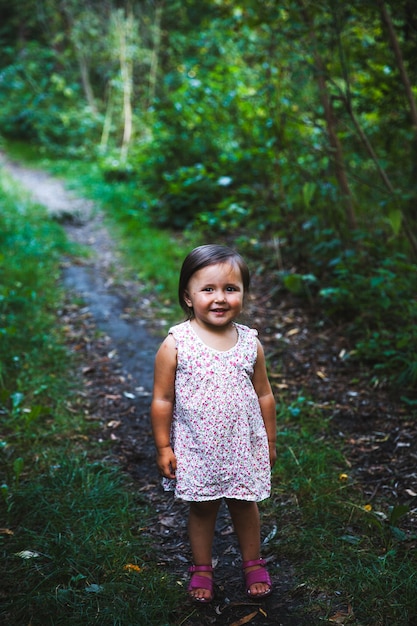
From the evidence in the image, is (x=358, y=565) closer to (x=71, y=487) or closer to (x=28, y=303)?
(x=71, y=487)

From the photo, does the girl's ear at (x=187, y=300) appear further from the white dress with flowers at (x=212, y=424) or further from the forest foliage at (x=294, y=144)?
the forest foliage at (x=294, y=144)

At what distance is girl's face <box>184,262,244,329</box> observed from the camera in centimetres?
212

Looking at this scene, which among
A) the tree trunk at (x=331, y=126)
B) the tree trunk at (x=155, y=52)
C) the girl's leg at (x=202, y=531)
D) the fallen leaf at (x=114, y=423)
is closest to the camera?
the girl's leg at (x=202, y=531)

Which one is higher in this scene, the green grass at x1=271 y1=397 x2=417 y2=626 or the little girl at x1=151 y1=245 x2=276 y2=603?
the little girl at x1=151 y1=245 x2=276 y2=603

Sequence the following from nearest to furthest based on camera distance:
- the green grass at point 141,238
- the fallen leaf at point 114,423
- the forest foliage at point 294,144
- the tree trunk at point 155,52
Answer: the fallen leaf at point 114,423, the forest foliage at point 294,144, the green grass at point 141,238, the tree trunk at point 155,52

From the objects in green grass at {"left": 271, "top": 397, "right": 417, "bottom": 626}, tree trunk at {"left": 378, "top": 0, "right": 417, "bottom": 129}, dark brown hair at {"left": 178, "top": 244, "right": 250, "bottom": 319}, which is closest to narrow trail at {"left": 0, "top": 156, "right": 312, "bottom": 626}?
green grass at {"left": 271, "top": 397, "right": 417, "bottom": 626}

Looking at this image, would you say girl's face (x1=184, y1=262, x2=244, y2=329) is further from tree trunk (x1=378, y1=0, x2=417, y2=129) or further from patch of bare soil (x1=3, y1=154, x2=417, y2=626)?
tree trunk (x1=378, y1=0, x2=417, y2=129)

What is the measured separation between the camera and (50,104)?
18.1 meters

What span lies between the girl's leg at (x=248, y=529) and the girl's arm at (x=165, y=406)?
31cm

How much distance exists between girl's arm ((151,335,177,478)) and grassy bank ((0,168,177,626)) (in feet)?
1.62

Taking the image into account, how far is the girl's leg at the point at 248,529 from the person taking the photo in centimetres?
222

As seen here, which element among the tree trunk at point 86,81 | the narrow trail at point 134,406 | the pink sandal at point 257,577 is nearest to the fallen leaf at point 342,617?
the narrow trail at point 134,406

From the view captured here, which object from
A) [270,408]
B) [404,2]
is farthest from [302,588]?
[404,2]

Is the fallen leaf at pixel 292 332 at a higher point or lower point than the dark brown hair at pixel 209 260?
higher
